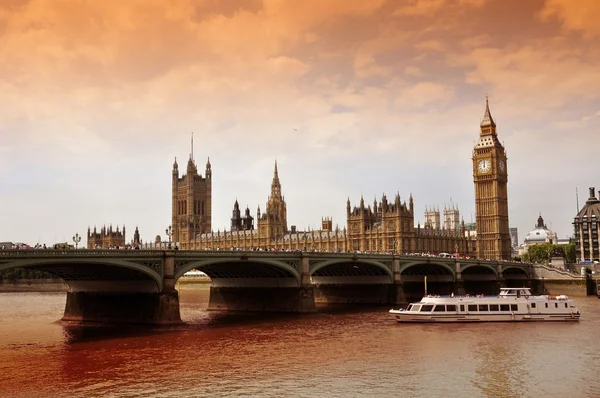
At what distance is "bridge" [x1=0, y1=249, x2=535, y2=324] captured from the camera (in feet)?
A: 159

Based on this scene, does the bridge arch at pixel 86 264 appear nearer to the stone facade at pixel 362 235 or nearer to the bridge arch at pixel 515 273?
the stone facade at pixel 362 235

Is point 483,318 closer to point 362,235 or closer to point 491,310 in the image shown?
point 491,310

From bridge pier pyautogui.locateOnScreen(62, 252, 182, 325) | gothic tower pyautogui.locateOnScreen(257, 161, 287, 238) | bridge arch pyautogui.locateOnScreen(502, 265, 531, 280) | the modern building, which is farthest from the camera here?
gothic tower pyautogui.locateOnScreen(257, 161, 287, 238)

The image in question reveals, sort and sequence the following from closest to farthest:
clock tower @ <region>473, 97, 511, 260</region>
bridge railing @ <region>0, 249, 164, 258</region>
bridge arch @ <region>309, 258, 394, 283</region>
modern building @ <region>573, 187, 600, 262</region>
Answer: bridge railing @ <region>0, 249, 164, 258</region>, bridge arch @ <region>309, 258, 394, 283</region>, modern building @ <region>573, 187, 600, 262</region>, clock tower @ <region>473, 97, 511, 260</region>

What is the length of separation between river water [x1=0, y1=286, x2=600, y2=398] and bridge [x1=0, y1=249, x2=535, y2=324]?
9.01 ft

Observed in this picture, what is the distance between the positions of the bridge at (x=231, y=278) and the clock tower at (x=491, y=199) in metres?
51.1

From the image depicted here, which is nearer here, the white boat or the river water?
the river water

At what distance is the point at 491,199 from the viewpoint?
157625 millimetres

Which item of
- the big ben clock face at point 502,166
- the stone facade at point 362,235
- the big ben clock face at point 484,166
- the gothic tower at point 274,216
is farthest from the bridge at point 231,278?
the gothic tower at point 274,216

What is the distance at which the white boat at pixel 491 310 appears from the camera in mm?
56906

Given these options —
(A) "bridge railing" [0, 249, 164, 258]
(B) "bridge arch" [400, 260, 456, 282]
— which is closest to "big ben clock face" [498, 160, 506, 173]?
(B) "bridge arch" [400, 260, 456, 282]

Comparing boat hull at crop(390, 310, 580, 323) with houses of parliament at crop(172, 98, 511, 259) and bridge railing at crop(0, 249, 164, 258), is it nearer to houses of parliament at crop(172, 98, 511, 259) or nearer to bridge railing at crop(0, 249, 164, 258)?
bridge railing at crop(0, 249, 164, 258)

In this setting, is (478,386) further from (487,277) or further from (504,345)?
(487,277)

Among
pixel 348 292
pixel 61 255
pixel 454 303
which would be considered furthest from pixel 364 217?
pixel 61 255
